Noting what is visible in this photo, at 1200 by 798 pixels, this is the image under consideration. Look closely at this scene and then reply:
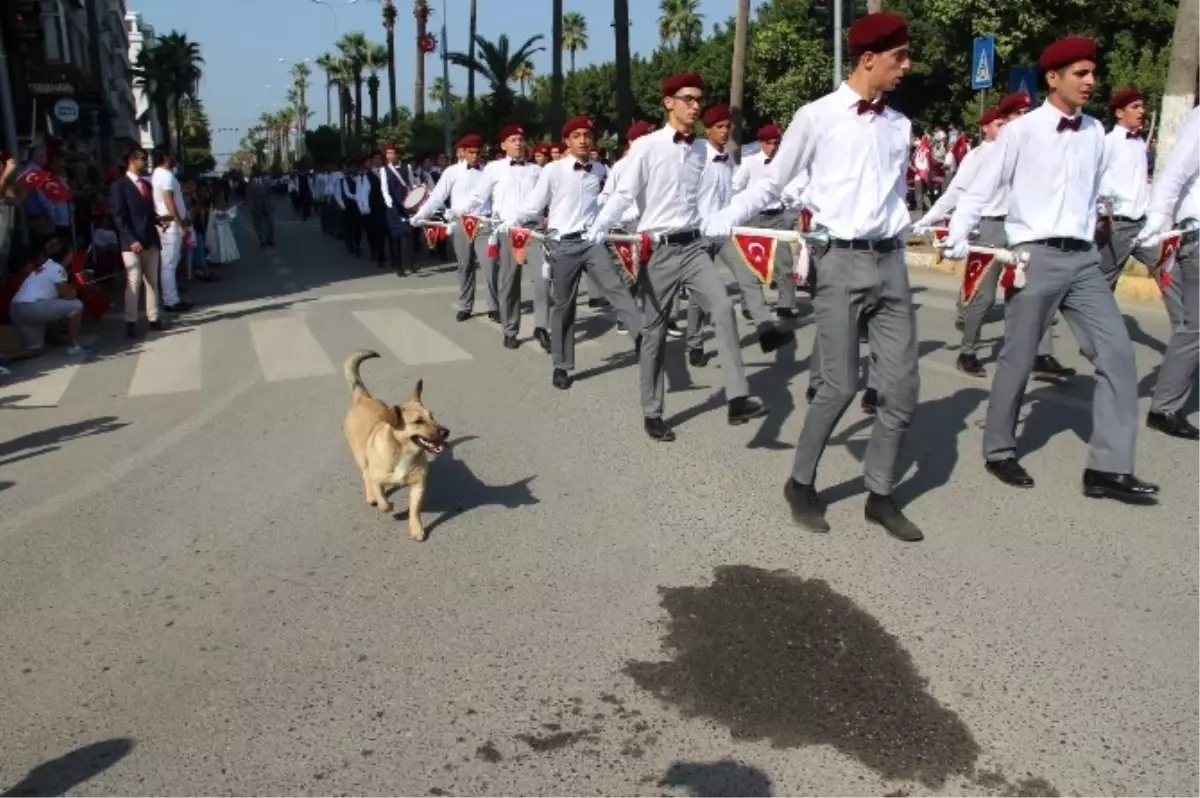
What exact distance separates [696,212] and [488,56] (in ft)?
145

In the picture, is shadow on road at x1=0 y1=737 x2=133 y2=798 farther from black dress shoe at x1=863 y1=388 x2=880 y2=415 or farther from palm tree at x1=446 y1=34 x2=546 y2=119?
palm tree at x1=446 y1=34 x2=546 y2=119

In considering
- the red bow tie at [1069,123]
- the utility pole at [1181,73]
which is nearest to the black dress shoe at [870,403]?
the red bow tie at [1069,123]

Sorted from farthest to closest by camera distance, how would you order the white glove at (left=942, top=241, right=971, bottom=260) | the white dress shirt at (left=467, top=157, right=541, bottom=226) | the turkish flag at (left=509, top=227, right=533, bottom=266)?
the white dress shirt at (left=467, top=157, right=541, bottom=226)
the turkish flag at (left=509, top=227, right=533, bottom=266)
the white glove at (left=942, top=241, right=971, bottom=260)

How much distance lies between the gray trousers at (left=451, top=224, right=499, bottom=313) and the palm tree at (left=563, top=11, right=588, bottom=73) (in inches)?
3561

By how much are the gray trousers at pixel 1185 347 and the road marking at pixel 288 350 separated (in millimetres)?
6392

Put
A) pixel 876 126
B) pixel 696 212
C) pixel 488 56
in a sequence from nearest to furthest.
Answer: pixel 876 126 < pixel 696 212 < pixel 488 56

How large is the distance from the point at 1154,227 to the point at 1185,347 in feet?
2.62

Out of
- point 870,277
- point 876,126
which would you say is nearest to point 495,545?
point 870,277

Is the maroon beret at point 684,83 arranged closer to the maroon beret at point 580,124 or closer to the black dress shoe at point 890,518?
the maroon beret at point 580,124

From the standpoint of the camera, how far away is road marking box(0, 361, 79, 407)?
28.4 ft

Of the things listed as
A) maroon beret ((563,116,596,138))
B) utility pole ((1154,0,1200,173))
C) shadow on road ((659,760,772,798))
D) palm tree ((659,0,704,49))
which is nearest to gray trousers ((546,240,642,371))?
maroon beret ((563,116,596,138))

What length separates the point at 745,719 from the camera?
3.47m

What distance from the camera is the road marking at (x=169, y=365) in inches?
359

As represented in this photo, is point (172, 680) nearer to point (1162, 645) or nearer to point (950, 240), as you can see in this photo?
point (1162, 645)
